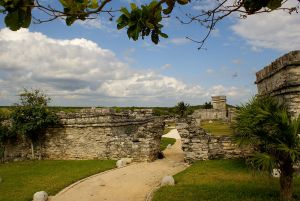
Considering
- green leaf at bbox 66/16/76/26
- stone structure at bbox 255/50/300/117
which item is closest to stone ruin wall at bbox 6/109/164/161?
stone structure at bbox 255/50/300/117

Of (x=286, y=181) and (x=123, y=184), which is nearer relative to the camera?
(x=286, y=181)

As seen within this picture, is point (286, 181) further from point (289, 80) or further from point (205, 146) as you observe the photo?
point (205, 146)

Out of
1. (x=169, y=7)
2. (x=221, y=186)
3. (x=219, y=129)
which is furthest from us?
(x=219, y=129)

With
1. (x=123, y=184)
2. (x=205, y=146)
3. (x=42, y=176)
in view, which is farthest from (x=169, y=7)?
(x=205, y=146)

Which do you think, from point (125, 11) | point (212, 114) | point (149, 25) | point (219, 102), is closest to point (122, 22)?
point (125, 11)

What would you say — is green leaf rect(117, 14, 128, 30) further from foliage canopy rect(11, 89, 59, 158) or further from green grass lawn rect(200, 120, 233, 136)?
foliage canopy rect(11, 89, 59, 158)

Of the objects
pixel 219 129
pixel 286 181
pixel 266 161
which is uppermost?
pixel 266 161

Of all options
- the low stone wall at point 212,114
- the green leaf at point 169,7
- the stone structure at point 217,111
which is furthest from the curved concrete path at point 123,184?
the stone structure at point 217,111

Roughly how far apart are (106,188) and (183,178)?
268cm

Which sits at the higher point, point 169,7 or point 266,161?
point 169,7

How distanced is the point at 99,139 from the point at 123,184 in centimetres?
692

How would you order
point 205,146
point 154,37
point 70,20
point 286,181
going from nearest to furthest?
point 70,20
point 154,37
point 286,181
point 205,146

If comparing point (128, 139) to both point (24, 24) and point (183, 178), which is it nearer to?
point (183, 178)

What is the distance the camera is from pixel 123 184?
1246 centimetres
